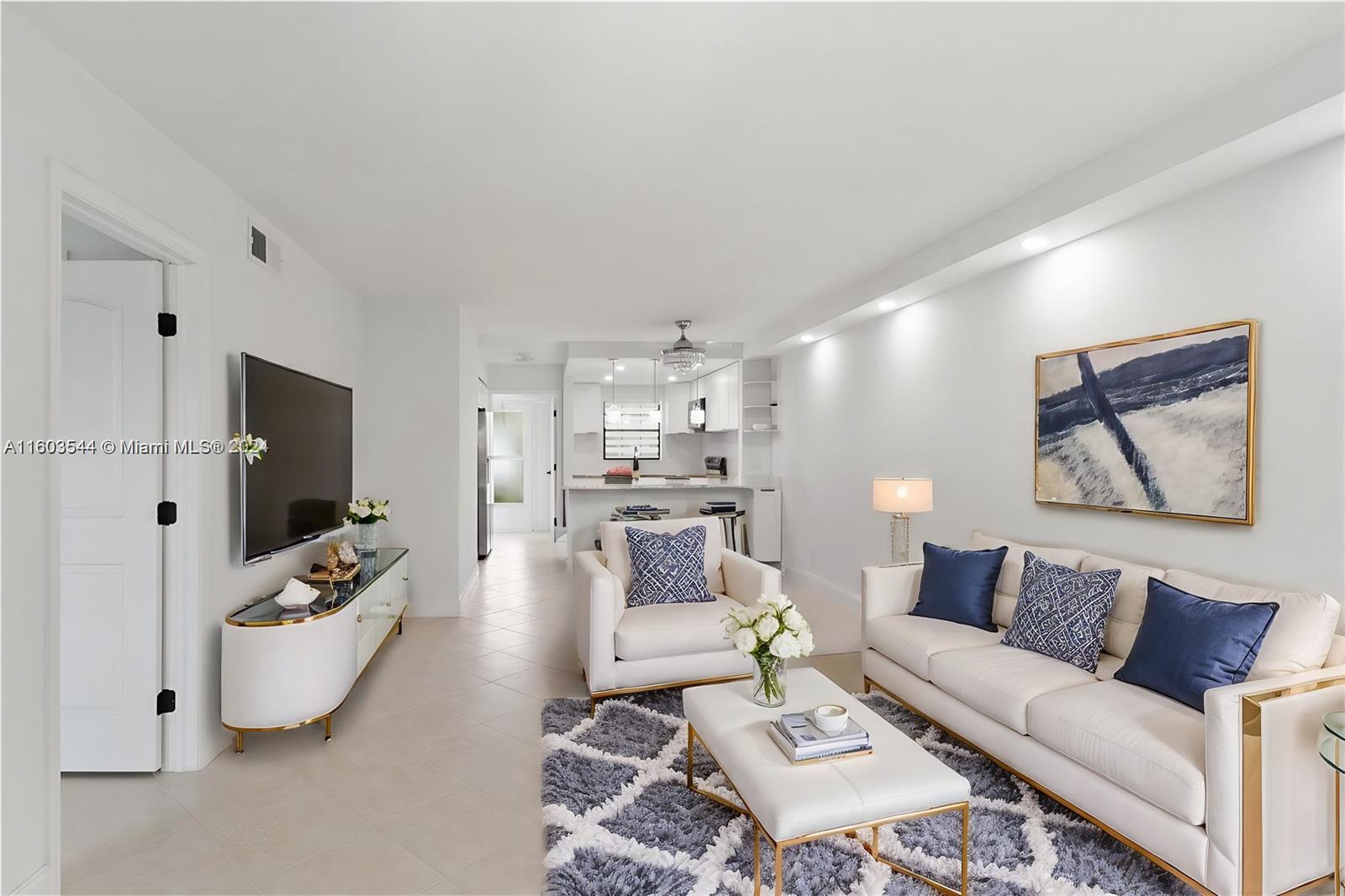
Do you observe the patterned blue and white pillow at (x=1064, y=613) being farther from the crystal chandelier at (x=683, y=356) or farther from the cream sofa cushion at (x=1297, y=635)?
the crystal chandelier at (x=683, y=356)

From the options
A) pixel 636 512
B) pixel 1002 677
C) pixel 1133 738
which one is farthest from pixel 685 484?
pixel 1133 738

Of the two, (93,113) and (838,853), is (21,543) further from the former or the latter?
(838,853)

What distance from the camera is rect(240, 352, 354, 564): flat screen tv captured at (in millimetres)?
3227

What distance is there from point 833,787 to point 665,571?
81.8 inches

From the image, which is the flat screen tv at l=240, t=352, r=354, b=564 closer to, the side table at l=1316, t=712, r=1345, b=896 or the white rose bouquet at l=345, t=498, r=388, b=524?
the white rose bouquet at l=345, t=498, r=388, b=524

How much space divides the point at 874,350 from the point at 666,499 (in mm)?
2861

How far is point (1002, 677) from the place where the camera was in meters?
2.72

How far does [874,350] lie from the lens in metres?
5.39

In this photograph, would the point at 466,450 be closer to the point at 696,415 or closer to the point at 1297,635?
the point at 696,415

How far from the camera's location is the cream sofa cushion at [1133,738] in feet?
6.59

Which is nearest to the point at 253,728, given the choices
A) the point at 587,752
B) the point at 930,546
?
the point at 587,752

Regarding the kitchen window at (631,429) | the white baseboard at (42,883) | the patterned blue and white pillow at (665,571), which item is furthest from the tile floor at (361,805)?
the kitchen window at (631,429)

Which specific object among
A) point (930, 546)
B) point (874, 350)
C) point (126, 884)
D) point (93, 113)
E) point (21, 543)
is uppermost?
point (93, 113)

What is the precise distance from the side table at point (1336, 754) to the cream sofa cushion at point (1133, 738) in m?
0.28
